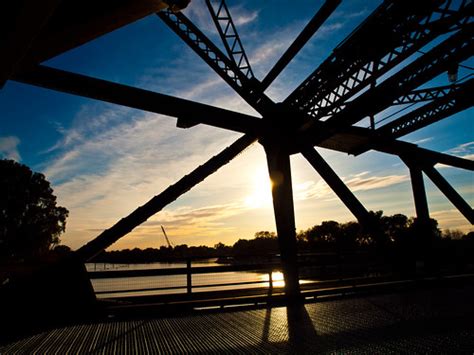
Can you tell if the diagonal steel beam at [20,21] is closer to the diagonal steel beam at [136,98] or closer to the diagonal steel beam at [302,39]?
the diagonal steel beam at [136,98]

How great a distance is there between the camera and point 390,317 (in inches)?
→ 157

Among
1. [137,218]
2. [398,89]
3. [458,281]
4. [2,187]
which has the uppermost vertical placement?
[2,187]

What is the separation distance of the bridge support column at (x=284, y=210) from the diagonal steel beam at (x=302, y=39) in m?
1.76

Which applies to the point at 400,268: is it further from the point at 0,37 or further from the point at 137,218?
the point at 0,37

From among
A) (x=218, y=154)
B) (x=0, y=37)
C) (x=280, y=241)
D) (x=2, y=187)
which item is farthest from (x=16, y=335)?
(x=2, y=187)

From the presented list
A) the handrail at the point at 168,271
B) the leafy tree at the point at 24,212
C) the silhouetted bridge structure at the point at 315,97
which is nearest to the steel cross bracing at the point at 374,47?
the silhouetted bridge structure at the point at 315,97

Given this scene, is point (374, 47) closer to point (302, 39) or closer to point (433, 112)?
point (302, 39)

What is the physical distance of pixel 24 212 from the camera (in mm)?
31906

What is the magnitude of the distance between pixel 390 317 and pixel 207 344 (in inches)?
101

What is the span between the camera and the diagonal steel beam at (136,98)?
4.90m

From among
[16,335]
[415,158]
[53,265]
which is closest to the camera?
[16,335]

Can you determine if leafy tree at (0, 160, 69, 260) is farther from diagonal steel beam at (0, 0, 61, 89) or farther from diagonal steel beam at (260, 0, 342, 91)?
diagonal steel beam at (0, 0, 61, 89)

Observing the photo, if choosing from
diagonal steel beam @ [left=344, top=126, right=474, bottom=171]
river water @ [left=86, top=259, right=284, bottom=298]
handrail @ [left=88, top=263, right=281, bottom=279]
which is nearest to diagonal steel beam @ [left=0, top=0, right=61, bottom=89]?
handrail @ [left=88, top=263, right=281, bottom=279]

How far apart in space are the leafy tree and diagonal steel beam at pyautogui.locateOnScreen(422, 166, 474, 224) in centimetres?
3143
